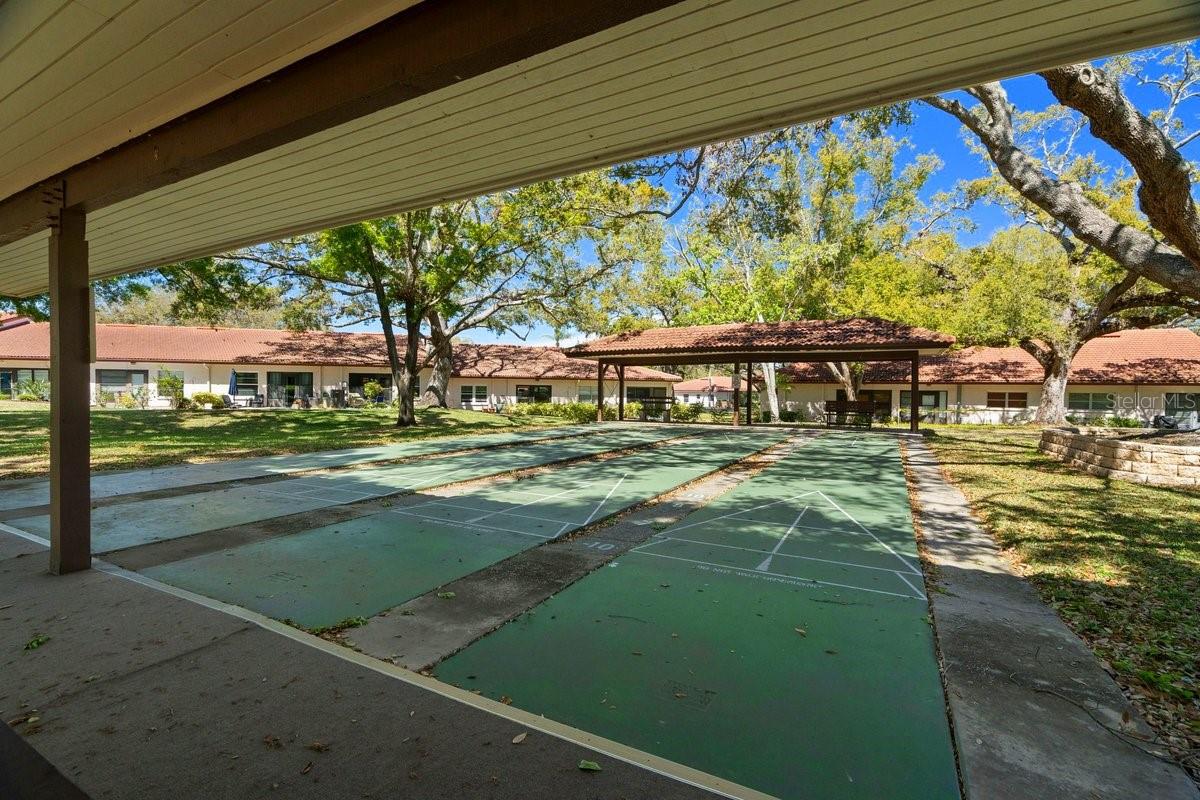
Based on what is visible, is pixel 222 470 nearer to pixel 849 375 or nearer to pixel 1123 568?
pixel 1123 568

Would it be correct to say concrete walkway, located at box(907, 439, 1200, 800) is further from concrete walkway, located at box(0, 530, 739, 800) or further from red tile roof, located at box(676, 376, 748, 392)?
red tile roof, located at box(676, 376, 748, 392)

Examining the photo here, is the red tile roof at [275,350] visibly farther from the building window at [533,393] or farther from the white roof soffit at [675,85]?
the white roof soffit at [675,85]

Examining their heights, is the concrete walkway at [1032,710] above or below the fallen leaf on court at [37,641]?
below

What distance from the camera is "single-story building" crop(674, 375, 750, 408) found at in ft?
164

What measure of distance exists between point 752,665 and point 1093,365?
114 feet

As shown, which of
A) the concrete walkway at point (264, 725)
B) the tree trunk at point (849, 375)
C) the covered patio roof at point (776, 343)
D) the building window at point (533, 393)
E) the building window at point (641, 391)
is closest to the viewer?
the concrete walkway at point (264, 725)

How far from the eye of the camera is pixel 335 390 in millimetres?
30656

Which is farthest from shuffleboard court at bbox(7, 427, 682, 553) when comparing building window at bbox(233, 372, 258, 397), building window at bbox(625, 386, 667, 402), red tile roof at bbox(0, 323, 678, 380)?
building window at bbox(625, 386, 667, 402)

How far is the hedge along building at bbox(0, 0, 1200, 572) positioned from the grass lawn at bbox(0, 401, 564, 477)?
7.54 meters

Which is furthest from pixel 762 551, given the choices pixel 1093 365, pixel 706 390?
pixel 706 390

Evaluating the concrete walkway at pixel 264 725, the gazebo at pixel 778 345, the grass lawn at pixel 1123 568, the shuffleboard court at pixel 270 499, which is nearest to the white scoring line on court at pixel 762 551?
the grass lawn at pixel 1123 568

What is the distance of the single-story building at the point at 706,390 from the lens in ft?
164

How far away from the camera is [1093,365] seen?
28.2m

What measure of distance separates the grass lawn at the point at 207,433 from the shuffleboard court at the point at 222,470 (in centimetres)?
93
